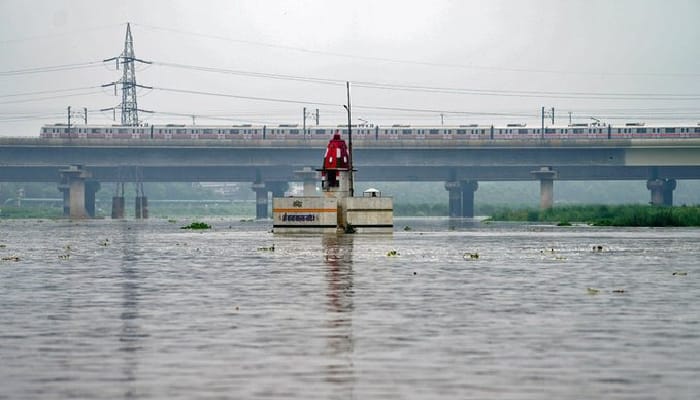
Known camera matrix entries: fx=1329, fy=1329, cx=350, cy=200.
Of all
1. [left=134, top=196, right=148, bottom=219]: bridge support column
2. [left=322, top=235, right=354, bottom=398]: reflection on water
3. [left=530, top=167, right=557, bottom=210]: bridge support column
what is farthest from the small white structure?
[left=134, top=196, right=148, bottom=219]: bridge support column

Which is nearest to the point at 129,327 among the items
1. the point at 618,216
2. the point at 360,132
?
the point at 618,216

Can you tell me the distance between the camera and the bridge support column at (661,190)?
190 metres

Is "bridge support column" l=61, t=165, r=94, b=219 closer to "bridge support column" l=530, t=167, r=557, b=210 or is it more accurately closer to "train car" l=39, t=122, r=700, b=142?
"train car" l=39, t=122, r=700, b=142

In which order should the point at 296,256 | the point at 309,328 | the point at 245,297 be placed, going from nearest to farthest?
the point at 309,328, the point at 245,297, the point at 296,256

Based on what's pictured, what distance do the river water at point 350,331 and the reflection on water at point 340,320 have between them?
52mm

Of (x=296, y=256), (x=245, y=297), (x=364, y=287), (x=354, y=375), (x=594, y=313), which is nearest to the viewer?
(x=354, y=375)

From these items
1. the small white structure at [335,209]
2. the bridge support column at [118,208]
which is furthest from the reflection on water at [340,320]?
the bridge support column at [118,208]

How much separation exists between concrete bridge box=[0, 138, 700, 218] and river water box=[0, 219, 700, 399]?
5376 inches

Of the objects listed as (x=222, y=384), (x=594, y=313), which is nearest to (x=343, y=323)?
(x=594, y=313)

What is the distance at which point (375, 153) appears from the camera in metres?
188

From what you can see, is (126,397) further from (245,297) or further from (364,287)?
(364,287)

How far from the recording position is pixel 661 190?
190500 millimetres

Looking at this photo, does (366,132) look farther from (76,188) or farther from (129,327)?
(129,327)

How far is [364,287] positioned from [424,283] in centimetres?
230
